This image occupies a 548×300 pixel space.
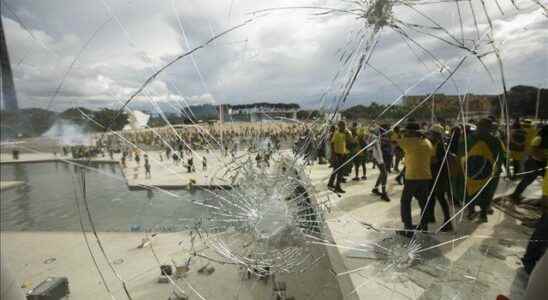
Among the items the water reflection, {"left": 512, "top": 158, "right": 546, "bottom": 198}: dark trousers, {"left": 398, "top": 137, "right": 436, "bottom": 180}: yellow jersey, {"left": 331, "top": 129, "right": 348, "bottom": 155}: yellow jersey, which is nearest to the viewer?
{"left": 398, "top": 137, "right": 436, "bottom": 180}: yellow jersey

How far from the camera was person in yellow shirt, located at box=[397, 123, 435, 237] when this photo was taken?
3.31m

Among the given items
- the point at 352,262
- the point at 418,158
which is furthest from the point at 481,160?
the point at 352,262

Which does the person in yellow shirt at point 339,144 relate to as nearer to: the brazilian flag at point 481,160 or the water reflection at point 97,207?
the brazilian flag at point 481,160

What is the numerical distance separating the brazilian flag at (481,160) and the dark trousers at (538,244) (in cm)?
98

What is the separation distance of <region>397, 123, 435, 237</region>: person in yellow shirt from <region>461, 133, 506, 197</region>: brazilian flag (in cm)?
51

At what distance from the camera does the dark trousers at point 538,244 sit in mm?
2371

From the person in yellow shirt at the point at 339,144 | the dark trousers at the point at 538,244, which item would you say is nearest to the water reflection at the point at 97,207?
the person in yellow shirt at the point at 339,144

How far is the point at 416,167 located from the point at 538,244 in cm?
127

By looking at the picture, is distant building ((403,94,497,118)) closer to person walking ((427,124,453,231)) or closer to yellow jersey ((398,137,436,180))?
yellow jersey ((398,137,436,180))

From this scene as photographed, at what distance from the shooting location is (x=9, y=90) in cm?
222

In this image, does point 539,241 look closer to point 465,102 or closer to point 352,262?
point 465,102

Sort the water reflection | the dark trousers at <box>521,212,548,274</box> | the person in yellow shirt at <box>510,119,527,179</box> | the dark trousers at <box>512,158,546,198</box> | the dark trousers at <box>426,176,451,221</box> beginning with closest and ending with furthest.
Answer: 1. the dark trousers at <box>521,212,548,274</box>
2. the dark trousers at <box>426,176,451,221</box>
3. the dark trousers at <box>512,158,546,198</box>
4. the person in yellow shirt at <box>510,119,527,179</box>
5. the water reflection

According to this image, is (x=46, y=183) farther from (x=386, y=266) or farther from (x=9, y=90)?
(x=386, y=266)

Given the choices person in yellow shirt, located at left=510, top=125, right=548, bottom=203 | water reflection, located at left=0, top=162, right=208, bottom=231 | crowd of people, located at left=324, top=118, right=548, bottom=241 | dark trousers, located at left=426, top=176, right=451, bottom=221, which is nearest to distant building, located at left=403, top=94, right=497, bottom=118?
crowd of people, located at left=324, top=118, right=548, bottom=241
